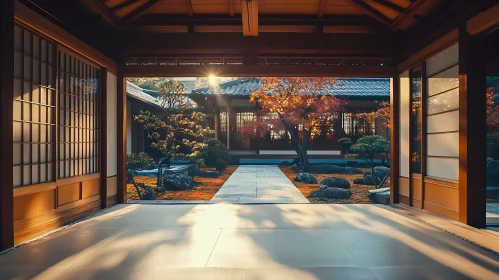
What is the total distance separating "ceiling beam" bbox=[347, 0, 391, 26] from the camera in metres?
6.01

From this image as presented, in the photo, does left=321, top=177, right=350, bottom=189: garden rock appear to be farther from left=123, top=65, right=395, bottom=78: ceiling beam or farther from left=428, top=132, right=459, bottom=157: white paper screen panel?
left=428, top=132, right=459, bottom=157: white paper screen panel

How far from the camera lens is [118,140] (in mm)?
7008

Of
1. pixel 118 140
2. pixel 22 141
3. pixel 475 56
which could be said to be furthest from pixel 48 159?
pixel 475 56

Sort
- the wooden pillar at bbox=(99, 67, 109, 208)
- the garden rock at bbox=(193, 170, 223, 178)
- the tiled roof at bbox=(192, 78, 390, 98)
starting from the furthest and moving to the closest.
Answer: the tiled roof at bbox=(192, 78, 390, 98) < the garden rock at bbox=(193, 170, 223, 178) < the wooden pillar at bbox=(99, 67, 109, 208)

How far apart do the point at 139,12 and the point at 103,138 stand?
238 centimetres

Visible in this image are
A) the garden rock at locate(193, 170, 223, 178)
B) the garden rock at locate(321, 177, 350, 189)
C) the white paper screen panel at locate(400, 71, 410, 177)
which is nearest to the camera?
the white paper screen panel at locate(400, 71, 410, 177)

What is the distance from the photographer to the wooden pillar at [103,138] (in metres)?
6.37

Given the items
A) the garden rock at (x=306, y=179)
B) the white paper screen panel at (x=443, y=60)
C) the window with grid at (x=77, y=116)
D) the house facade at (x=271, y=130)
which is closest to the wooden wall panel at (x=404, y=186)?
the white paper screen panel at (x=443, y=60)

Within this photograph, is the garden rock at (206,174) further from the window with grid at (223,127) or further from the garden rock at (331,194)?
the garden rock at (331,194)

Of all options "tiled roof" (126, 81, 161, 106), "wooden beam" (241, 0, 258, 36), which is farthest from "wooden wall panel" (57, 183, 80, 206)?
"tiled roof" (126, 81, 161, 106)

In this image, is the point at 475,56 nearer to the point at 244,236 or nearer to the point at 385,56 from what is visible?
the point at 385,56

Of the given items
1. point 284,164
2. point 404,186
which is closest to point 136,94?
point 284,164

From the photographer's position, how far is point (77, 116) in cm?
562

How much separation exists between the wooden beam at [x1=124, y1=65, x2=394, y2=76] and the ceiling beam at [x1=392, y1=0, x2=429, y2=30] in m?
0.96
